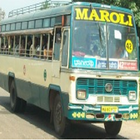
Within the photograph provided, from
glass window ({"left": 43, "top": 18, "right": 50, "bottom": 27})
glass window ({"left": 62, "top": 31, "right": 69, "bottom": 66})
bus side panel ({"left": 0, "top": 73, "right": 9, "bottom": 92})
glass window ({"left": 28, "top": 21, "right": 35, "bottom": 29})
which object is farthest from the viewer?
bus side panel ({"left": 0, "top": 73, "right": 9, "bottom": 92})

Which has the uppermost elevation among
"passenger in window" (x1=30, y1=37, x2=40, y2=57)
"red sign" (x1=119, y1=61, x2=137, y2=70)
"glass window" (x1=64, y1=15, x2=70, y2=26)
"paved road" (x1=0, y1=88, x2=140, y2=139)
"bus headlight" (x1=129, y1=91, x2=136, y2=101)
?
"glass window" (x1=64, y1=15, x2=70, y2=26)

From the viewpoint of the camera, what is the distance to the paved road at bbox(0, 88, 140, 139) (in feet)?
Answer: 31.8

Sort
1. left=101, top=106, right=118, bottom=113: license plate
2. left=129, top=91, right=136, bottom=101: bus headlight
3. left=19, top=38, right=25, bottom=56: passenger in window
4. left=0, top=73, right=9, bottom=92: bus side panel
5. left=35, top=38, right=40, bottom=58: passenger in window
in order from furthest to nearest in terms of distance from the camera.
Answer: left=0, top=73, right=9, bottom=92: bus side panel, left=19, top=38, right=25, bottom=56: passenger in window, left=35, top=38, right=40, bottom=58: passenger in window, left=129, top=91, right=136, bottom=101: bus headlight, left=101, top=106, right=118, bottom=113: license plate

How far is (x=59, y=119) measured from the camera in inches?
380

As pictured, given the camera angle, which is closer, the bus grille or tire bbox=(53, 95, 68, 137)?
the bus grille

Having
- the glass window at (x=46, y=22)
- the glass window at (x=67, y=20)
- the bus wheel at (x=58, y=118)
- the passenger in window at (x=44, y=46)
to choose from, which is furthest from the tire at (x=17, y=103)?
the glass window at (x=67, y=20)

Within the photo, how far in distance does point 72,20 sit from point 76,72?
116 centimetres

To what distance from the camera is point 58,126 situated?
9695 mm

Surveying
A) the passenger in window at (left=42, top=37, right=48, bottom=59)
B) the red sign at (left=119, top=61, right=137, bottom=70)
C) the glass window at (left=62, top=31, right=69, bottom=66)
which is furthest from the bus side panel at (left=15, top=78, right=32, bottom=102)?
the red sign at (left=119, top=61, right=137, bottom=70)

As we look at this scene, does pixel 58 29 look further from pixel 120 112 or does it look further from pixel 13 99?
pixel 13 99

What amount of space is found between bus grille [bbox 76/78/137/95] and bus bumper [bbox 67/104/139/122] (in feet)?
1.00

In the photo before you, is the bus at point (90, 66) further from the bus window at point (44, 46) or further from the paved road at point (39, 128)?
the paved road at point (39, 128)

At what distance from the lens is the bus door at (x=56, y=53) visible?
381 inches

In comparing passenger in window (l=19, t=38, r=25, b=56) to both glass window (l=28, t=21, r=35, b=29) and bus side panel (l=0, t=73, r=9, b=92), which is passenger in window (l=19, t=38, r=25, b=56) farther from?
bus side panel (l=0, t=73, r=9, b=92)
